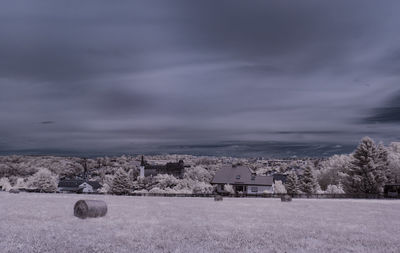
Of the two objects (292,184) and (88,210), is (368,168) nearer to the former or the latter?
(292,184)

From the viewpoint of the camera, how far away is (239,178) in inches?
3664

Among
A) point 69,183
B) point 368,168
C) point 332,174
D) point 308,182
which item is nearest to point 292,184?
point 308,182

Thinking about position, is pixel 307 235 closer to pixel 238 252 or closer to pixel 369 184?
pixel 238 252

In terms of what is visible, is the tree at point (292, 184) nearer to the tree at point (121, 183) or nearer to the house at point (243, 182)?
the house at point (243, 182)

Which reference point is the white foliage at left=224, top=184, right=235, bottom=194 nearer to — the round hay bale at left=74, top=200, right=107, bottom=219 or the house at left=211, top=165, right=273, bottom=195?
the house at left=211, top=165, right=273, bottom=195

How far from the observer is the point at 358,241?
1522cm

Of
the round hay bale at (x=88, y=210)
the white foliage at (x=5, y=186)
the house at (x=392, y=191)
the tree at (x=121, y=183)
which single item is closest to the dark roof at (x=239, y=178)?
the tree at (x=121, y=183)

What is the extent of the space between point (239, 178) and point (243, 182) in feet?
4.62

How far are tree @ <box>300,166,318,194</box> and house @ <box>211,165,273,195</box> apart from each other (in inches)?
351

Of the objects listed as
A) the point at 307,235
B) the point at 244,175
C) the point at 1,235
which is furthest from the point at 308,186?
the point at 1,235

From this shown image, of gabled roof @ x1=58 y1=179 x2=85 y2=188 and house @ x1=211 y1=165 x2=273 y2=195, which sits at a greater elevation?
house @ x1=211 y1=165 x2=273 y2=195

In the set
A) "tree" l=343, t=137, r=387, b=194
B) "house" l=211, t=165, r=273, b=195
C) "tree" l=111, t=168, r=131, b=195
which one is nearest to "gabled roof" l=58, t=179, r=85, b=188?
"tree" l=111, t=168, r=131, b=195

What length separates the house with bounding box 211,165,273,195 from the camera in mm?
92438

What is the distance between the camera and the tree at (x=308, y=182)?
84.9 metres
